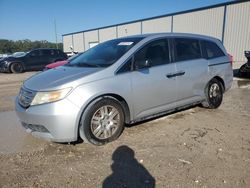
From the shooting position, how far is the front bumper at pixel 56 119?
338cm

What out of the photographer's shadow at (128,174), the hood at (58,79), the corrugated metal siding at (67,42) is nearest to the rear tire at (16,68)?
the hood at (58,79)

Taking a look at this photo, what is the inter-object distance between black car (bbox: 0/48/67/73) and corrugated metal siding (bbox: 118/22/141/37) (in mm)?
18075

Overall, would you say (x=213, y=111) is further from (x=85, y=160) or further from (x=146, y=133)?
(x=85, y=160)

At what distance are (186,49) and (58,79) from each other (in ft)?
8.84

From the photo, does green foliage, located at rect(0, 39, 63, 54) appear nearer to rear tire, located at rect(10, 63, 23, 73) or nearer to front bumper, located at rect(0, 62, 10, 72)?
front bumper, located at rect(0, 62, 10, 72)

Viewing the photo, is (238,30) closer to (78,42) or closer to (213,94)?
(213,94)

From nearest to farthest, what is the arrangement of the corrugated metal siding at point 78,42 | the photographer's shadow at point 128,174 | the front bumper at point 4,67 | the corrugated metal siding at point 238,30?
the photographer's shadow at point 128,174
the front bumper at point 4,67
the corrugated metal siding at point 238,30
the corrugated metal siding at point 78,42

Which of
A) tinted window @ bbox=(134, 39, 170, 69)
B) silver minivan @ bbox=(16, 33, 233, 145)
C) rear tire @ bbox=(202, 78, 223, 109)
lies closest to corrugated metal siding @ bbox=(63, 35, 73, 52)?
rear tire @ bbox=(202, 78, 223, 109)

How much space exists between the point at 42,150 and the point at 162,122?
7.64ft

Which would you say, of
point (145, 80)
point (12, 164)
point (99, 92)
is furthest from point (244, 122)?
point (12, 164)

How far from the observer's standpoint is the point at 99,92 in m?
3.62

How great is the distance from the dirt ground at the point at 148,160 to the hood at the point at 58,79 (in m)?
0.98

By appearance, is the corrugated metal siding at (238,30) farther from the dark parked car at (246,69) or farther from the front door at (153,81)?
the front door at (153,81)

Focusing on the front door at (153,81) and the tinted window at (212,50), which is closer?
the front door at (153,81)
